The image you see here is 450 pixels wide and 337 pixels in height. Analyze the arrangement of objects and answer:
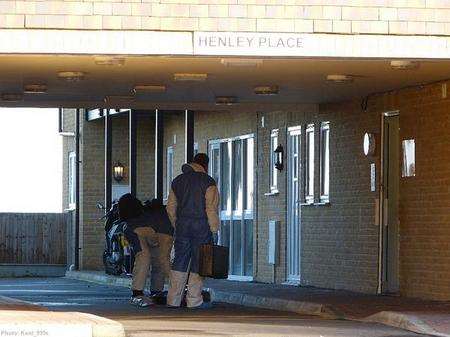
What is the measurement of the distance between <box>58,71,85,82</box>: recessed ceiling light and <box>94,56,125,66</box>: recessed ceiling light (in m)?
1.76

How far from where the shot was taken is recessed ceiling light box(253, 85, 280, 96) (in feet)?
72.3

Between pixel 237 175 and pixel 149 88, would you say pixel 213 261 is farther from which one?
pixel 237 175

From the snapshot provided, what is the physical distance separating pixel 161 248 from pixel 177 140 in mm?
12137

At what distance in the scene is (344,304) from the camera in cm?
1920

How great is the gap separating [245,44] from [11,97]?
7.91m

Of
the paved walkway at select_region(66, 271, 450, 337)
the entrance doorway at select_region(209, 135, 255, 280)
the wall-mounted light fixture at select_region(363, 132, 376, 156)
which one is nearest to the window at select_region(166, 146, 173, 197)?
the entrance doorway at select_region(209, 135, 255, 280)

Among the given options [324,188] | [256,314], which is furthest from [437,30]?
[324,188]

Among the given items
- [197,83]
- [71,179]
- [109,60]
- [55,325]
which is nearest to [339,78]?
[197,83]

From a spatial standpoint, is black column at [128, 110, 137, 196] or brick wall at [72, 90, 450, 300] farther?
black column at [128, 110, 137, 196]

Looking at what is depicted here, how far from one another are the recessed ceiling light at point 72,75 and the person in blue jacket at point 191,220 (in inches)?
74.7

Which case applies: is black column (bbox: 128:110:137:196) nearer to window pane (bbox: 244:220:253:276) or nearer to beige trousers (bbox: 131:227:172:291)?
window pane (bbox: 244:220:253:276)

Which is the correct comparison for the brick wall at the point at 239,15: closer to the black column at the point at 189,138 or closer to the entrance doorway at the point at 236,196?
the black column at the point at 189,138

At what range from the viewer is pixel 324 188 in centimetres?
2472

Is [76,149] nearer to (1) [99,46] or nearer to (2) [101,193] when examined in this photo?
(2) [101,193]
